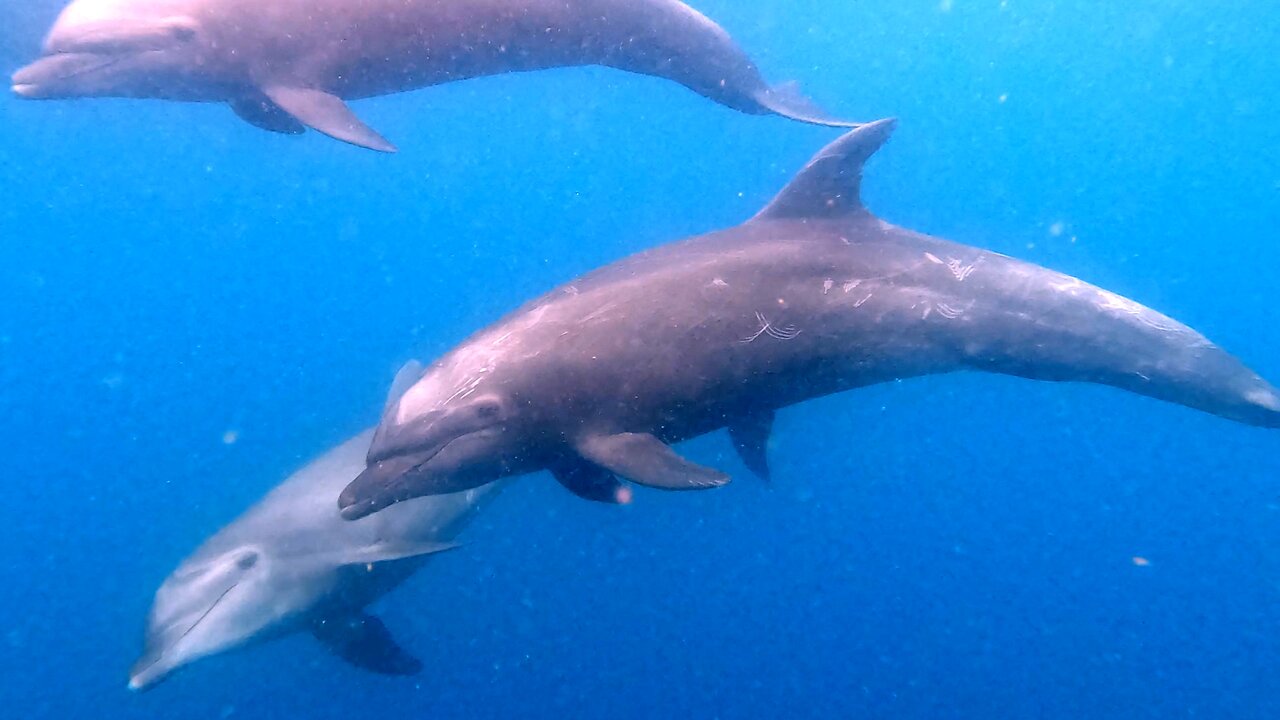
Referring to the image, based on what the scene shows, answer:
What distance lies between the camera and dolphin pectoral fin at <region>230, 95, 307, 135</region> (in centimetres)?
731

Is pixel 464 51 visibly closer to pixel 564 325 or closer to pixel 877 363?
pixel 564 325

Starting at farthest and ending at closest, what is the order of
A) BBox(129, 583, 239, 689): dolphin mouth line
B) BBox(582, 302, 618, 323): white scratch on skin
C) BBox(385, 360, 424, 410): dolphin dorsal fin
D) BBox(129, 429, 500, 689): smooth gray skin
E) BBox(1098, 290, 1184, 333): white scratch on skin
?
BBox(129, 429, 500, 689): smooth gray skin, BBox(385, 360, 424, 410): dolphin dorsal fin, BBox(129, 583, 239, 689): dolphin mouth line, BBox(1098, 290, 1184, 333): white scratch on skin, BBox(582, 302, 618, 323): white scratch on skin

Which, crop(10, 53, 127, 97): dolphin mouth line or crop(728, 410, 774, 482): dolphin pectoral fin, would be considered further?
crop(728, 410, 774, 482): dolphin pectoral fin

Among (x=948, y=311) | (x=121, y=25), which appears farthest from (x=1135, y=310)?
(x=121, y=25)

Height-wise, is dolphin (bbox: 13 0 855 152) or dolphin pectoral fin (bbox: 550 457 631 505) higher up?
dolphin (bbox: 13 0 855 152)

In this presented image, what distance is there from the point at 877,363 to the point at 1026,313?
4.50 feet

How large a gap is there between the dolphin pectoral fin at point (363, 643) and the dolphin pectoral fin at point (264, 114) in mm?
5446

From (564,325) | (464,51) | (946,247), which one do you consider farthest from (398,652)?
(946,247)

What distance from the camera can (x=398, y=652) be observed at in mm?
10156

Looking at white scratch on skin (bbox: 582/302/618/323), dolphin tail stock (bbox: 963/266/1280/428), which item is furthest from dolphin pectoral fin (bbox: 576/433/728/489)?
dolphin tail stock (bbox: 963/266/1280/428)

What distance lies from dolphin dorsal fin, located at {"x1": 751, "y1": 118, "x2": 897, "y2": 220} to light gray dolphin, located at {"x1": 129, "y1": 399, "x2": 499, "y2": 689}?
464 cm

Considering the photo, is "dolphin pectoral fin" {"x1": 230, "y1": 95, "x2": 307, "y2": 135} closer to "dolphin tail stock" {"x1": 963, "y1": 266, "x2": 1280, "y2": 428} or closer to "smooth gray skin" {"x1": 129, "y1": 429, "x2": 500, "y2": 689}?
"smooth gray skin" {"x1": 129, "y1": 429, "x2": 500, "y2": 689}

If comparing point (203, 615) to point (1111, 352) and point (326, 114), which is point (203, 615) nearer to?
point (326, 114)

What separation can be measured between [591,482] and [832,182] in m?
3.08
